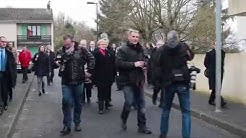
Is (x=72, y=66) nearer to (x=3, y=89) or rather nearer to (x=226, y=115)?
(x=3, y=89)

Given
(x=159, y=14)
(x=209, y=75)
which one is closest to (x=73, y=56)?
(x=209, y=75)

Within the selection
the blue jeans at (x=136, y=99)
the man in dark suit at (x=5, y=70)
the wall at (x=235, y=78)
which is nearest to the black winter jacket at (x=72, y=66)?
the blue jeans at (x=136, y=99)

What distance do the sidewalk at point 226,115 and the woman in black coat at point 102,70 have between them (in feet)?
7.18

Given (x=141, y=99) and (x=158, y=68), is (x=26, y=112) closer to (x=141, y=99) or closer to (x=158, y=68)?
(x=141, y=99)

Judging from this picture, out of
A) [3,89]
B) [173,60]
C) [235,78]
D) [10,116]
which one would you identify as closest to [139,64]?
[173,60]

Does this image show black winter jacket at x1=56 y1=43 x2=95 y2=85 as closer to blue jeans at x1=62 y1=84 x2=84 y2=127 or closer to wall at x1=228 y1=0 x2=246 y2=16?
blue jeans at x1=62 y1=84 x2=84 y2=127

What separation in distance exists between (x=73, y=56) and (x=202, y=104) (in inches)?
219

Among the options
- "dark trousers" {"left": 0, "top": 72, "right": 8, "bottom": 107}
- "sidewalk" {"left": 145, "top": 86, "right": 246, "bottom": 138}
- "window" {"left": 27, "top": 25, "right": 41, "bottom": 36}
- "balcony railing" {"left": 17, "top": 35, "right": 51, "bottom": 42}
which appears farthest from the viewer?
"window" {"left": 27, "top": 25, "right": 41, "bottom": 36}

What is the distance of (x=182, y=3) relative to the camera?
2853 centimetres

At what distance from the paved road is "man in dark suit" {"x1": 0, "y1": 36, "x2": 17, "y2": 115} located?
0.69m

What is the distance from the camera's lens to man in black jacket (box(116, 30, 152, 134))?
9484mm

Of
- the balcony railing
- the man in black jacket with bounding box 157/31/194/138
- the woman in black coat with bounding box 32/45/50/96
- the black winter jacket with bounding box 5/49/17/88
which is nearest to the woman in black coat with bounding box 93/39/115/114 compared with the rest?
the black winter jacket with bounding box 5/49/17/88

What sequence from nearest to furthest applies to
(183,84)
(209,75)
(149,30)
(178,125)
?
(183,84) → (178,125) → (209,75) → (149,30)

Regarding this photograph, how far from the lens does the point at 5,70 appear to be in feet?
40.2
